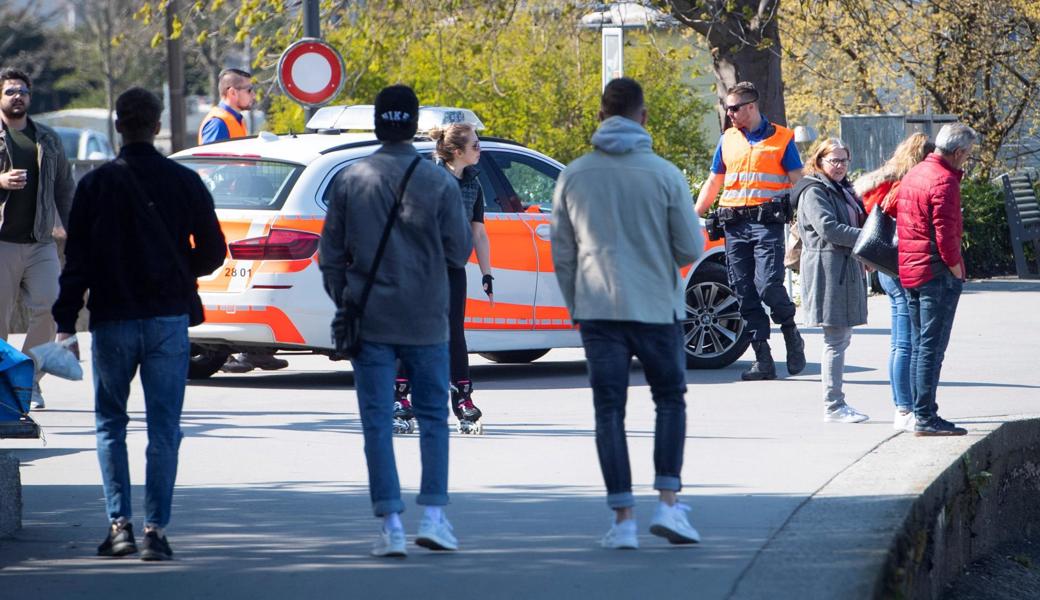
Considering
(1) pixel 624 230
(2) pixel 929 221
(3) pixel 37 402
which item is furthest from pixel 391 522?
(3) pixel 37 402

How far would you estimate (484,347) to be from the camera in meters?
10.9

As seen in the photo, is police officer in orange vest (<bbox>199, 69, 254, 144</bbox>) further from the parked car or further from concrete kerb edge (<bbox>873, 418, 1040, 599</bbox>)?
the parked car

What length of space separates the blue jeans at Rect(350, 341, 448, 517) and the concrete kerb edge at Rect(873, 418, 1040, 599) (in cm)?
154

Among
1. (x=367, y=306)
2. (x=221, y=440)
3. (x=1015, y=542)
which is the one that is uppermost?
(x=367, y=306)

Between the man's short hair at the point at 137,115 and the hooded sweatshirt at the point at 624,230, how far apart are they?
1415mm

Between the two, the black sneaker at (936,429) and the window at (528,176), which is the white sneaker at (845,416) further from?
the window at (528,176)

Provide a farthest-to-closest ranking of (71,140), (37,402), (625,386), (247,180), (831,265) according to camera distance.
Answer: (71,140), (247,180), (37,402), (831,265), (625,386)

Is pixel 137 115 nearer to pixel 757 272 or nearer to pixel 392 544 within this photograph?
pixel 392 544

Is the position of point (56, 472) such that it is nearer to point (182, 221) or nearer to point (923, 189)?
point (182, 221)

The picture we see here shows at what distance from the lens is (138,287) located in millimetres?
5668

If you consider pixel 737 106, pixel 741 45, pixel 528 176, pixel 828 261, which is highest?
pixel 741 45

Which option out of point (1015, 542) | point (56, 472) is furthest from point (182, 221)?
point (1015, 542)

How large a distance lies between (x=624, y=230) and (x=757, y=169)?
16.9ft

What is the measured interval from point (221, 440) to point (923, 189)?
12.1ft
